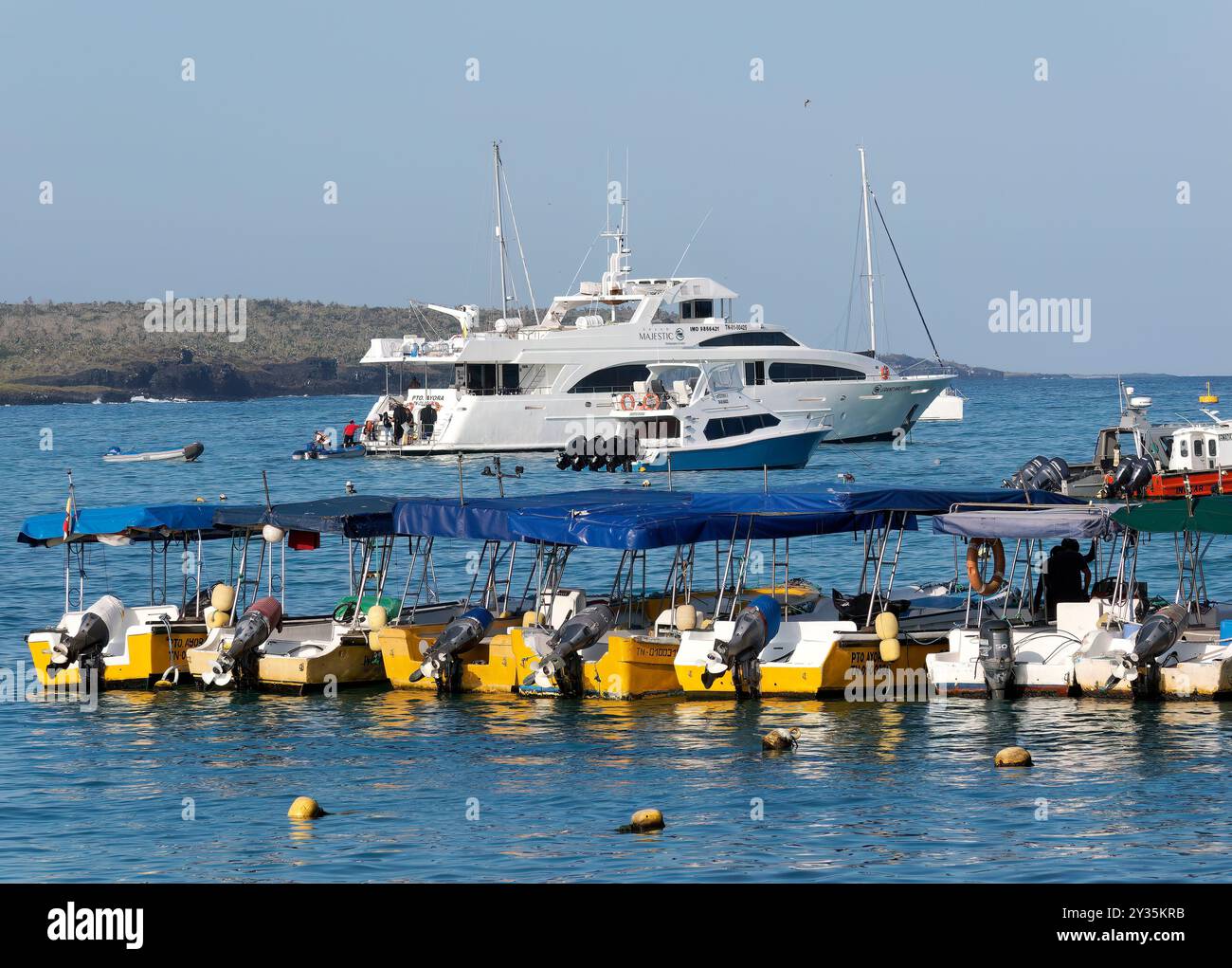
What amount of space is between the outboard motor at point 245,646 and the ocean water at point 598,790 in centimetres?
37

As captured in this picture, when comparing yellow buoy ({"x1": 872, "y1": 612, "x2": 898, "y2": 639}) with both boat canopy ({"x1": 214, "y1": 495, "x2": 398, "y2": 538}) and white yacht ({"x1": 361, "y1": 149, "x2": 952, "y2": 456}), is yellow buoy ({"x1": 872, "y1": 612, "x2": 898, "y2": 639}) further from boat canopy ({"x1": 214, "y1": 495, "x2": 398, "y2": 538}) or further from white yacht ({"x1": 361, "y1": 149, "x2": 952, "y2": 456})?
white yacht ({"x1": 361, "y1": 149, "x2": 952, "y2": 456})

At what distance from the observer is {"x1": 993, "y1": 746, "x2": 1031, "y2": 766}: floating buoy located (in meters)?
19.3

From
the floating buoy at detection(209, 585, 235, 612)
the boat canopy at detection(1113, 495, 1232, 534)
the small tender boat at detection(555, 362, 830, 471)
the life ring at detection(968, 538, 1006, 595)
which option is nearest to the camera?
the boat canopy at detection(1113, 495, 1232, 534)

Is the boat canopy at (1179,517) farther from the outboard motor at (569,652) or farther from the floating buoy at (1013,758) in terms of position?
the outboard motor at (569,652)

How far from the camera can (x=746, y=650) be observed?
2283 centimetres

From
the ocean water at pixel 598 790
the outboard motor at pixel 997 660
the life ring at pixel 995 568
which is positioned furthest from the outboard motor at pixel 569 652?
the life ring at pixel 995 568

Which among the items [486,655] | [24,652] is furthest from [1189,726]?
[24,652]

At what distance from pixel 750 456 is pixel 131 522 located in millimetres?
47864

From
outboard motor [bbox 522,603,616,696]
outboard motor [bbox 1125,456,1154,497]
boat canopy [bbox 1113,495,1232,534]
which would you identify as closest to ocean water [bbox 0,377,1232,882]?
outboard motor [bbox 522,603,616,696]

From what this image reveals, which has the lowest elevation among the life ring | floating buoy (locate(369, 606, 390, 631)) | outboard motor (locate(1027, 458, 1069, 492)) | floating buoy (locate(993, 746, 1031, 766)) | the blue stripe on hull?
floating buoy (locate(993, 746, 1031, 766))

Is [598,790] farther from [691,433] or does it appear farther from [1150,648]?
[691,433]

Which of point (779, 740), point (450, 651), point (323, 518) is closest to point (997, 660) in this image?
point (779, 740)

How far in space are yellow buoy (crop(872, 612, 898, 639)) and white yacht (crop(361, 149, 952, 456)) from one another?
50880 millimetres

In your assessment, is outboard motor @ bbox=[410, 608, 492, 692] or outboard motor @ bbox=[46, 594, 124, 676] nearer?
outboard motor @ bbox=[410, 608, 492, 692]
